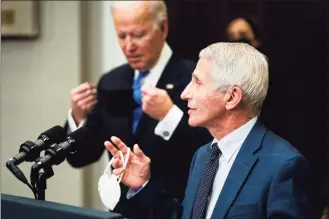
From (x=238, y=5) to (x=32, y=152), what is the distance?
80.3 inches

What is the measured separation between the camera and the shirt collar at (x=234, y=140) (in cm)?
144

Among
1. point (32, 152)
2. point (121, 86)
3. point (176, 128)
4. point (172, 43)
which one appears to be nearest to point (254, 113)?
point (176, 128)

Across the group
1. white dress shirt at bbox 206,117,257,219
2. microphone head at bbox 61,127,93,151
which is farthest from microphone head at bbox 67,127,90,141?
white dress shirt at bbox 206,117,257,219

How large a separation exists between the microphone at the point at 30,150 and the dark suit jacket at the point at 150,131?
294 mm

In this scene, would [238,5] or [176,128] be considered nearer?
[176,128]

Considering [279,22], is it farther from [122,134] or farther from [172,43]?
[122,134]

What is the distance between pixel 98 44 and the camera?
10.2 feet

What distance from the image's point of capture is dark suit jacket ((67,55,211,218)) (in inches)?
69.4

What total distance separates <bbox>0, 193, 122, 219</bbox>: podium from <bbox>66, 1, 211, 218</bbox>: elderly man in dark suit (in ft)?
1.85

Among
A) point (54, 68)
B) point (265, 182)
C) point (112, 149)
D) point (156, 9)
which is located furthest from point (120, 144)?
point (54, 68)

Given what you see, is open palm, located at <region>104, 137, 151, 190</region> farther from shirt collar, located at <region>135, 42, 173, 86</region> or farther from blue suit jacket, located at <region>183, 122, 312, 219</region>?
shirt collar, located at <region>135, 42, 173, 86</region>

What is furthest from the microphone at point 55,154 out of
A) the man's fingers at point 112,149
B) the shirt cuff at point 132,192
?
the shirt cuff at point 132,192

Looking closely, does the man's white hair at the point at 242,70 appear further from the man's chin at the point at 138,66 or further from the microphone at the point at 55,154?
the man's chin at the point at 138,66

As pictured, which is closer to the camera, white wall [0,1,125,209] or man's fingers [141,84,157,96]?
man's fingers [141,84,157,96]
